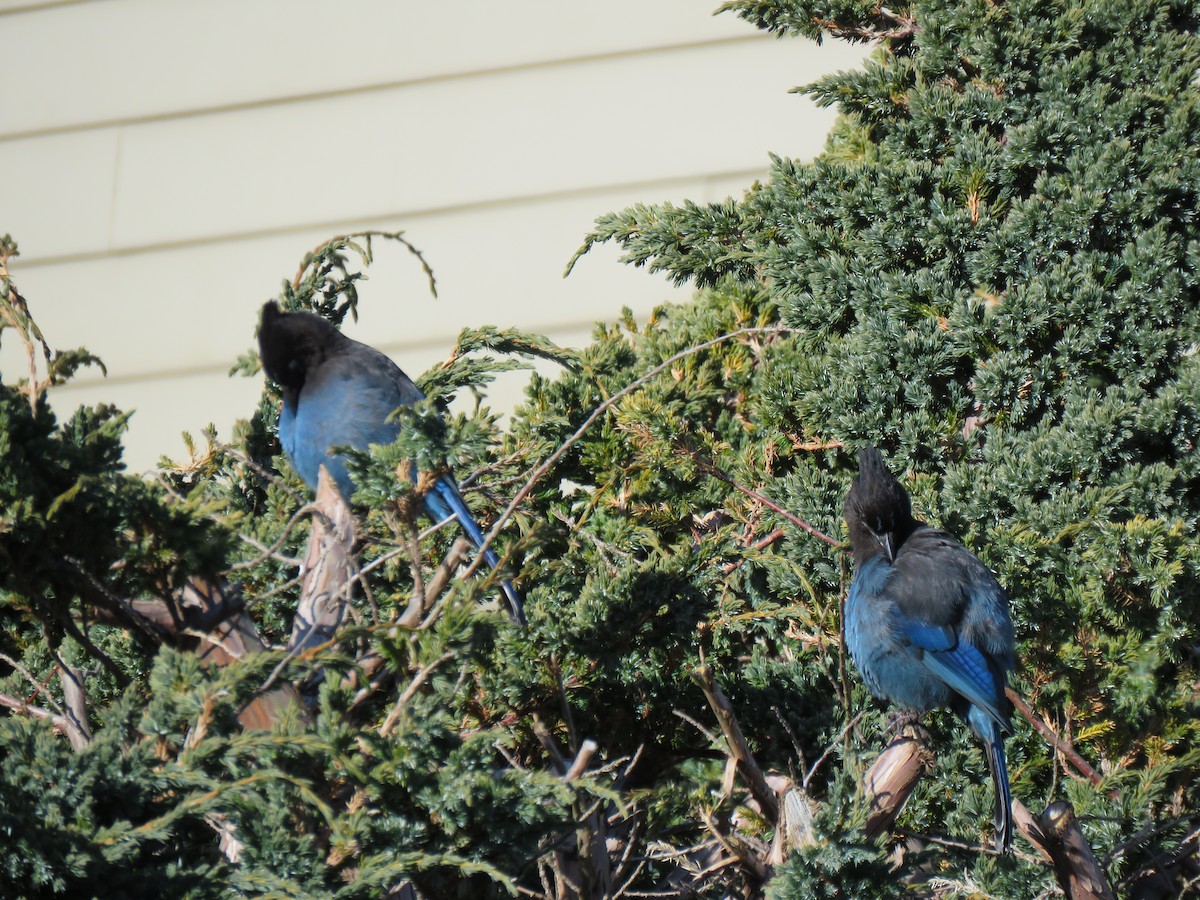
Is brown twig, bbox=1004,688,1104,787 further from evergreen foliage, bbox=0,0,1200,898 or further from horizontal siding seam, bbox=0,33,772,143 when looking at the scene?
horizontal siding seam, bbox=0,33,772,143

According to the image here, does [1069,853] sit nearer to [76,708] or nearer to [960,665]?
[960,665]

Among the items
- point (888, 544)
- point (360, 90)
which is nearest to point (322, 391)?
point (888, 544)

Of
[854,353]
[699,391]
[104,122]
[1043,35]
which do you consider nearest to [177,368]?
[104,122]

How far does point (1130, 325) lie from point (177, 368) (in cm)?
430

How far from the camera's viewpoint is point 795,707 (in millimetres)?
3016

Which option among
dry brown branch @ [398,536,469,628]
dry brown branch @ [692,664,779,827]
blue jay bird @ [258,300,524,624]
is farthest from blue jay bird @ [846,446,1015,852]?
dry brown branch @ [398,536,469,628]

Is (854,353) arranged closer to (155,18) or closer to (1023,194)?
(1023,194)

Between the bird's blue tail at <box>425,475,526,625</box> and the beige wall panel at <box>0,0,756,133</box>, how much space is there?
3114mm

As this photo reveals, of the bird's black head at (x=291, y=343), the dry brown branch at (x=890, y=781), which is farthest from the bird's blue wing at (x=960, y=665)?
the bird's black head at (x=291, y=343)

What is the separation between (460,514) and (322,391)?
2.92 ft

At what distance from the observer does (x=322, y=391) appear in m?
3.51

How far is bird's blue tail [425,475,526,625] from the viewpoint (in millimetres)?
2744

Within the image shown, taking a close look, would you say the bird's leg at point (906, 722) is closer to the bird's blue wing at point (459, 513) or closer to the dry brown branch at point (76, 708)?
the bird's blue wing at point (459, 513)

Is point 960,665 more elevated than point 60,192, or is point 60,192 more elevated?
point 60,192
